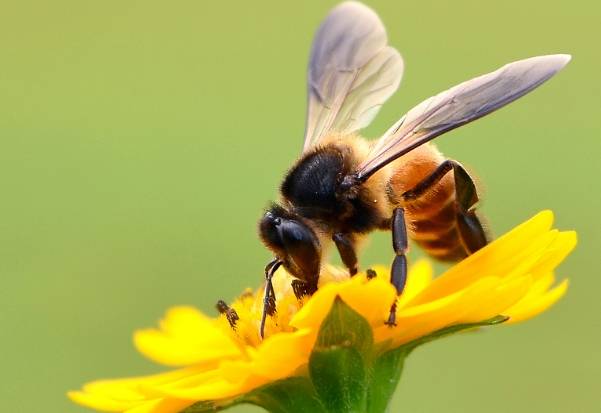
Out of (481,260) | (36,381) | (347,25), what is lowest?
(36,381)

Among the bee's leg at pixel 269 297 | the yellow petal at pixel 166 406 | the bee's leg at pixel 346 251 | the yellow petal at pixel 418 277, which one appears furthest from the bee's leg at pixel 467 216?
the yellow petal at pixel 166 406

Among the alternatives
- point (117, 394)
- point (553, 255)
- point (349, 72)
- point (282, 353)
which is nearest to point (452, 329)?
point (553, 255)

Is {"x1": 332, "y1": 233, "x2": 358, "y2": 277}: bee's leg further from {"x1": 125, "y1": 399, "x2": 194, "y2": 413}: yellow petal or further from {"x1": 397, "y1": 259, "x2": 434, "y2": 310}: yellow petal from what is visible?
{"x1": 125, "y1": 399, "x2": 194, "y2": 413}: yellow petal

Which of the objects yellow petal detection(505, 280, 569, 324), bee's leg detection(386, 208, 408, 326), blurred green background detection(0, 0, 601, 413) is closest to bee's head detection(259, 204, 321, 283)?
bee's leg detection(386, 208, 408, 326)

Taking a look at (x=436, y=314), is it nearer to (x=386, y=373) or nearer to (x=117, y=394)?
(x=386, y=373)

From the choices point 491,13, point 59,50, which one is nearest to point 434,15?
point 491,13

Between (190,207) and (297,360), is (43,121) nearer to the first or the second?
(190,207)
